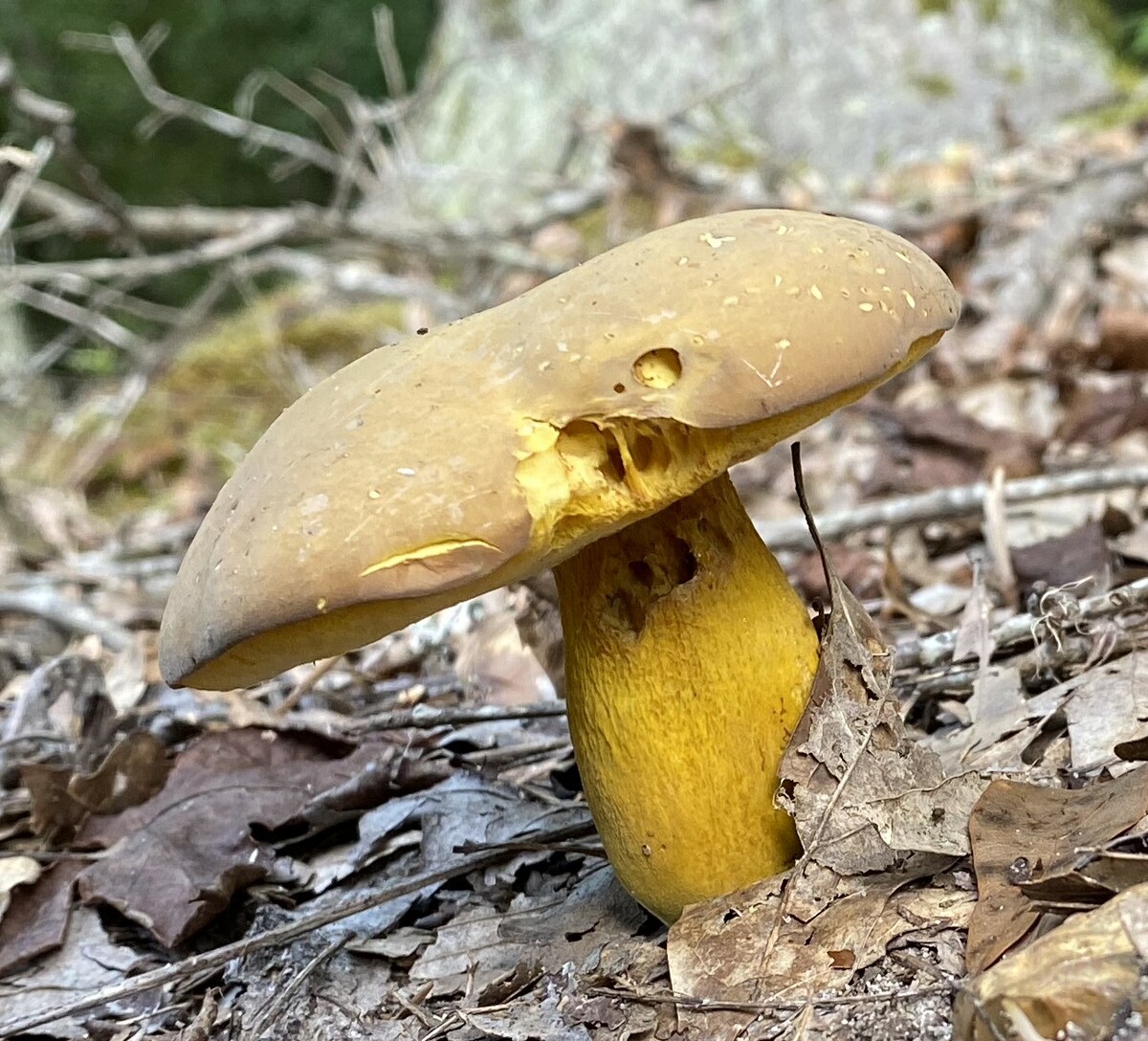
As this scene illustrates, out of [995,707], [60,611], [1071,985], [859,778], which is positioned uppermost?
[1071,985]

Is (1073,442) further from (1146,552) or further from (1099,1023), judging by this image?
(1099,1023)

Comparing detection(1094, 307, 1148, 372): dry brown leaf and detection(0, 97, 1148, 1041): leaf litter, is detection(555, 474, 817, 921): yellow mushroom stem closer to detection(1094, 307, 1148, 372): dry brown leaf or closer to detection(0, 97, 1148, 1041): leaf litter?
detection(0, 97, 1148, 1041): leaf litter

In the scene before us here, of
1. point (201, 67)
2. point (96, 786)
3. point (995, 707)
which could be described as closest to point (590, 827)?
point (995, 707)

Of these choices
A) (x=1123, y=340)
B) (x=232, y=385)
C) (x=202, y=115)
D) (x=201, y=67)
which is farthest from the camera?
(x=201, y=67)

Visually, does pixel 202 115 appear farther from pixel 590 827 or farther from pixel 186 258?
pixel 590 827

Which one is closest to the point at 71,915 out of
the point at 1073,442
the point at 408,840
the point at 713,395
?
the point at 408,840

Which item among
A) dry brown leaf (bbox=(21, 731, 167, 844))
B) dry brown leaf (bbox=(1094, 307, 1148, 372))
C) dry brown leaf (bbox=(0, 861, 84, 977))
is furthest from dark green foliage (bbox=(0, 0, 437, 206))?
dry brown leaf (bbox=(0, 861, 84, 977))
